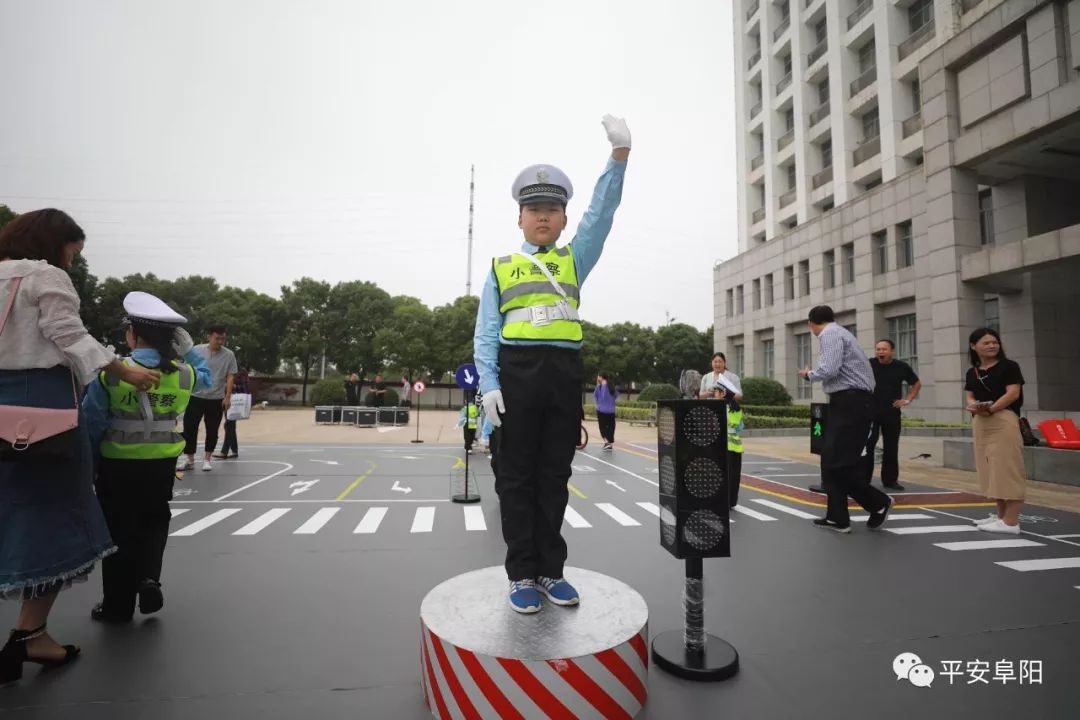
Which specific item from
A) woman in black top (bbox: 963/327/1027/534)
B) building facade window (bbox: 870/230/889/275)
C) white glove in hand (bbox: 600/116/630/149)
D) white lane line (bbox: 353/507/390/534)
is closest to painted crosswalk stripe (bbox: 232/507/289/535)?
white lane line (bbox: 353/507/390/534)

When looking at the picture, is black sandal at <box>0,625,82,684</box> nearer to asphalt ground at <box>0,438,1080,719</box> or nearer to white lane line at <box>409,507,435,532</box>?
asphalt ground at <box>0,438,1080,719</box>

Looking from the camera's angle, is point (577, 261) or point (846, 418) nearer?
point (577, 261)

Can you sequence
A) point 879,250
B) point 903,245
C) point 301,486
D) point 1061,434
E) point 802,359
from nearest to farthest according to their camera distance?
point 301,486 → point 1061,434 → point 903,245 → point 879,250 → point 802,359

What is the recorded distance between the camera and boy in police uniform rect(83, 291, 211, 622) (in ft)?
9.45

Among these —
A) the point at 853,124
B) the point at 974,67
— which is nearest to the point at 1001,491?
the point at 974,67

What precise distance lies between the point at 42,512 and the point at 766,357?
32969 mm

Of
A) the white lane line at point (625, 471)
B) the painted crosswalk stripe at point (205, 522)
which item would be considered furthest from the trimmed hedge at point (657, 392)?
the painted crosswalk stripe at point (205, 522)

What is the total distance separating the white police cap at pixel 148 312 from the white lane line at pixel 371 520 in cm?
276

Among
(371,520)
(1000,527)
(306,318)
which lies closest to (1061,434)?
(1000,527)

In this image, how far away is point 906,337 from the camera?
71.8ft

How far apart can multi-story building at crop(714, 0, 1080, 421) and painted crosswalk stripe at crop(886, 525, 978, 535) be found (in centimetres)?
1209

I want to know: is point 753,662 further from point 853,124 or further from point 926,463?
point 853,124

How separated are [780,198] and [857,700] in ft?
113

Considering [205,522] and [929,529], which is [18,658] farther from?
[929,529]
